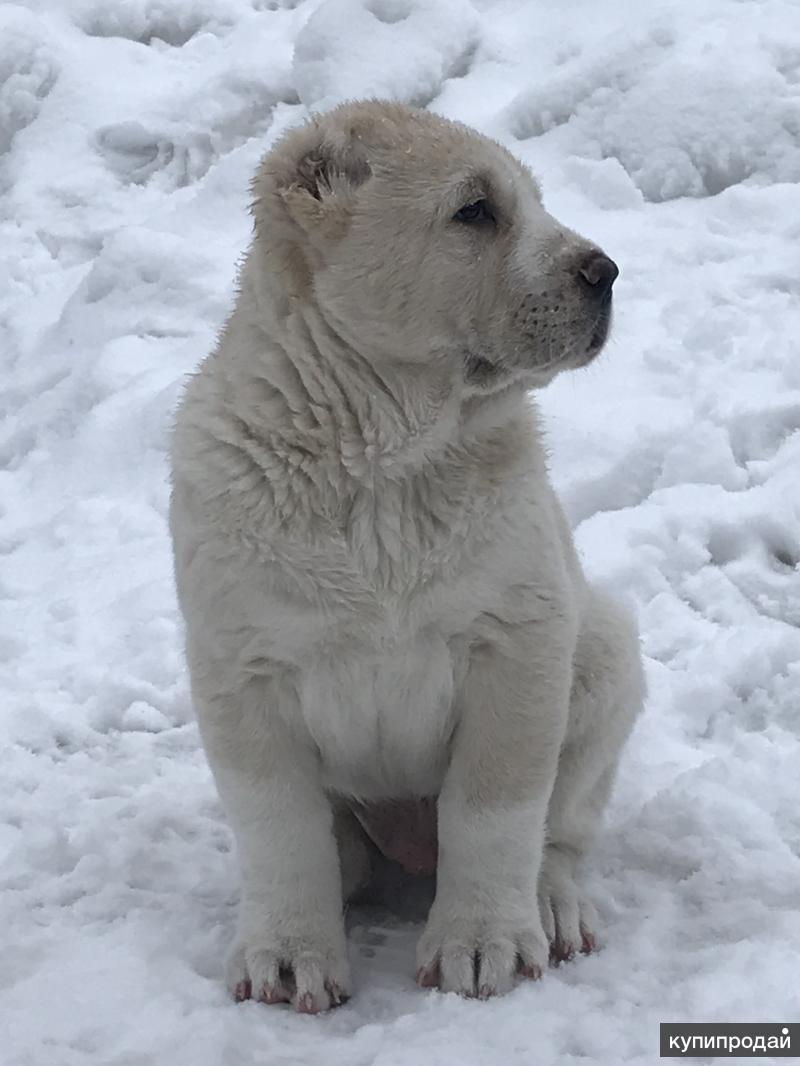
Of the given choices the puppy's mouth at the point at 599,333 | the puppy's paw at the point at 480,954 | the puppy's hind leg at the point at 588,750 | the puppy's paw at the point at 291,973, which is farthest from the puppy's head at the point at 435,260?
the puppy's paw at the point at 291,973

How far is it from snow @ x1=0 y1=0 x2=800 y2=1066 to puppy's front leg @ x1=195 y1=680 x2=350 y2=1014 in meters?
0.14

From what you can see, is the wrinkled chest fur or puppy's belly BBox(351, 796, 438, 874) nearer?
the wrinkled chest fur

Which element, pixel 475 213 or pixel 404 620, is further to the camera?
pixel 475 213

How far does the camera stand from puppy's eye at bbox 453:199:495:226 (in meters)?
3.26

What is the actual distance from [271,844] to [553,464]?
9.10 ft

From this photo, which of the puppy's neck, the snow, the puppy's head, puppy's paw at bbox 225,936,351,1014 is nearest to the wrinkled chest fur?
the puppy's neck

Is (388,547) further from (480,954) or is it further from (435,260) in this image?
(480,954)

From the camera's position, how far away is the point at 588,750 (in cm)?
362

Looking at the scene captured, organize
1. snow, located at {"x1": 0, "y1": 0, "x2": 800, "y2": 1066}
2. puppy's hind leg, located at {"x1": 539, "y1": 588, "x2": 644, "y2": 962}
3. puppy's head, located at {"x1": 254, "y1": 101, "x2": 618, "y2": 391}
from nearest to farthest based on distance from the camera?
snow, located at {"x1": 0, "y1": 0, "x2": 800, "y2": 1066} < puppy's head, located at {"x1": 254, "y1": 101, "x2": 618, "y2": 391} < puppy's hind leg, located at {"x1": 539, "y1": 588, "x2": 644, "y2": 962}

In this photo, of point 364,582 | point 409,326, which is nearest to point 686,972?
point 364,582

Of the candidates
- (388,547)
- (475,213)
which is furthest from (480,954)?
(475,213)

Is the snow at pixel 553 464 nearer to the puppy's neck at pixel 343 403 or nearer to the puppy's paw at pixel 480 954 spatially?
the puppy's paw at pixel 480 954

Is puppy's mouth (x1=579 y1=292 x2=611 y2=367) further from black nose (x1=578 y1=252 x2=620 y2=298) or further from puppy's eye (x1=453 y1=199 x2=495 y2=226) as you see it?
puppy's eye (x1=453 y1=199 x2=495 y2=226)

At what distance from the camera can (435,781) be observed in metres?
3.50
